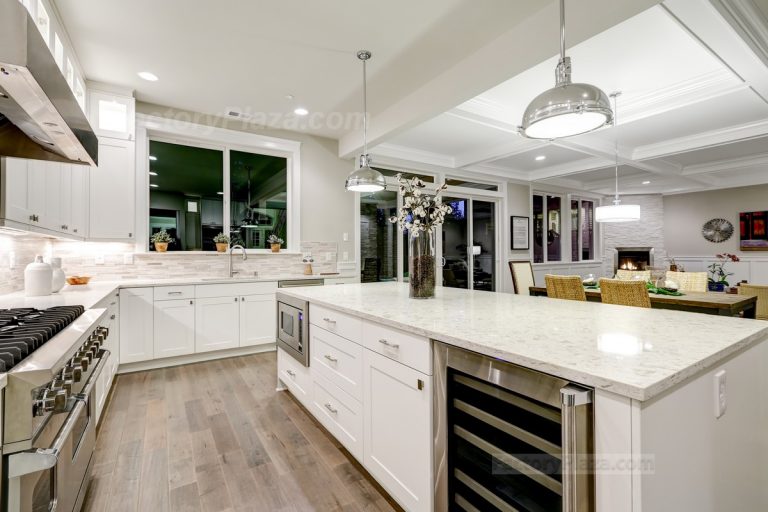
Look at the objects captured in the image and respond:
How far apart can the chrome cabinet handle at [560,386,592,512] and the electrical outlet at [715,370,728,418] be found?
50 centimetres

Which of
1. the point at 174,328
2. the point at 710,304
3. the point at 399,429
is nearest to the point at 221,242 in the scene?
the point at 174,328

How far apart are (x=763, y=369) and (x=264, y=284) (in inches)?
155

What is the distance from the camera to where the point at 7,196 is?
5.42 feet

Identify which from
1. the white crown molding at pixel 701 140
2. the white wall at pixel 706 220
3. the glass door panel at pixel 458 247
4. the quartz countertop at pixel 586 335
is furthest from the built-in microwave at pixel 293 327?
Answer: the white wall at pixel 706 220


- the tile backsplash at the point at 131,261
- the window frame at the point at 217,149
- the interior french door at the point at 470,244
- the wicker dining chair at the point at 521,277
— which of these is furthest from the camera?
the interior french door at the point at 470,244

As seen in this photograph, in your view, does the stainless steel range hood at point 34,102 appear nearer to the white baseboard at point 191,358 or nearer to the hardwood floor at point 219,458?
the hardwood floor at point 219,458

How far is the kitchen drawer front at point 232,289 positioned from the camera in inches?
146

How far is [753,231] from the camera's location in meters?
7.25

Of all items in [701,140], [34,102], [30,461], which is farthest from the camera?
[701,140]

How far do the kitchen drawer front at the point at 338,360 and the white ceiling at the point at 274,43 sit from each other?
221 cm

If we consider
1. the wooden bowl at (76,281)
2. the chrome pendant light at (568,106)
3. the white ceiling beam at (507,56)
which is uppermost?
the white ceiling beam at (507,56)

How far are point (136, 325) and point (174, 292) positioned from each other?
431 millimetres

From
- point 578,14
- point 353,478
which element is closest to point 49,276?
point 353,478

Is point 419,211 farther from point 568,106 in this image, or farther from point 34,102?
point 34,102
